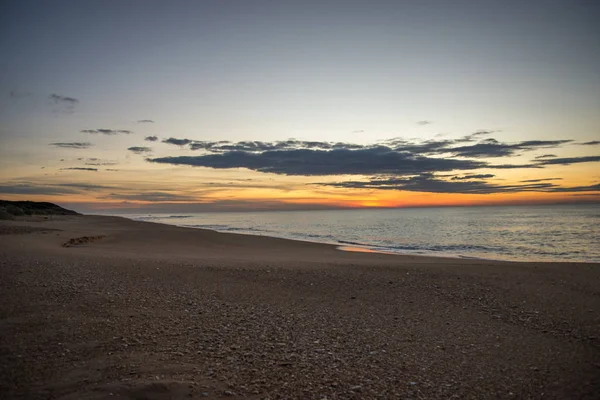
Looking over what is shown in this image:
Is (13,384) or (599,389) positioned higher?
(13,384)

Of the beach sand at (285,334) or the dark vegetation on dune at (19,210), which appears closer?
the beach sand at (285,334)

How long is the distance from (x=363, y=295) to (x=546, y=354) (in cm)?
537

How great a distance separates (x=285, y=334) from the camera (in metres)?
8.03

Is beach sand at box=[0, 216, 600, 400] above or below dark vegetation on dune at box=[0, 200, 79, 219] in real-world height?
below

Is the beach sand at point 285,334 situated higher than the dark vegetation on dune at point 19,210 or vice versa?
the dark vegetation on dune at point 19,210

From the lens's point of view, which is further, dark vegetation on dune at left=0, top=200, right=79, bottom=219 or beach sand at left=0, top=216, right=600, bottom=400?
dark vegetation on dune at left=0, top=200, right=79, bottom=219

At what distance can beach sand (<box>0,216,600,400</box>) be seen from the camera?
5715 millimetres

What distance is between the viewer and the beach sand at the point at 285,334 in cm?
571

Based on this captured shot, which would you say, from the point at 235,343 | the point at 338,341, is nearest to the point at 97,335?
the point at 235,343

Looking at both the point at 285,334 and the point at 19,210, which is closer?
the point at 285,334

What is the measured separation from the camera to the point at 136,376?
5551 millimetres

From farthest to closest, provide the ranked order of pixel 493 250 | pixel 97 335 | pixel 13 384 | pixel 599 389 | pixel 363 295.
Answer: pixel 493 250, pixel 363 295, pixel 97 335, pixel 599 389, pixel 13 384

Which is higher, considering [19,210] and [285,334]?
[19,210]

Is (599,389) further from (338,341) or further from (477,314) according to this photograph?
(338,341)
